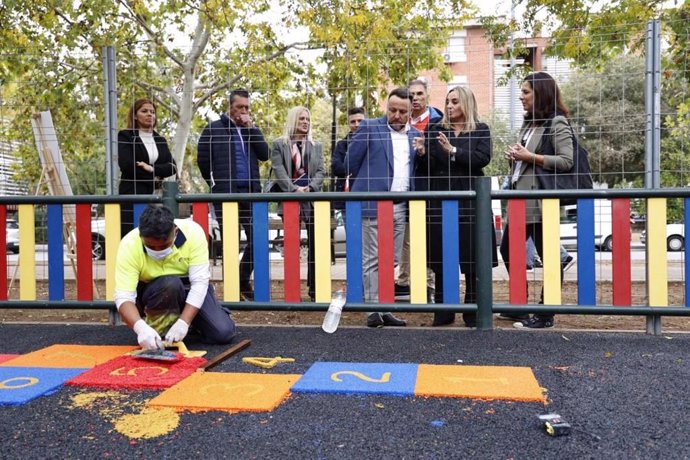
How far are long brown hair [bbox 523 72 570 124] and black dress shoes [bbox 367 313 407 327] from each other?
1.86 m

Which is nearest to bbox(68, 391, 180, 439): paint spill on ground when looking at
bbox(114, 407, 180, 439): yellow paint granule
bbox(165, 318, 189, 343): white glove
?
bbox(114, 407, 180, 439): yellow paint granule

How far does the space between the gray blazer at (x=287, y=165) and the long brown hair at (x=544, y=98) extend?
1.91 metres

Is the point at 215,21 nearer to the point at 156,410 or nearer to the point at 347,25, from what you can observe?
the point at 347,25

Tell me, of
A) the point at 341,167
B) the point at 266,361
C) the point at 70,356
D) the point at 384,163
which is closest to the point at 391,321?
the point at 384,163

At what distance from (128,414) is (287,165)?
3.35 metres

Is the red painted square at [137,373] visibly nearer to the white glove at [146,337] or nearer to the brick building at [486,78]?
the white glove at [146,337]

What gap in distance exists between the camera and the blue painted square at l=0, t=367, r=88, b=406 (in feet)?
10.4

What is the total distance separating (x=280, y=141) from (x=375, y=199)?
1358mm

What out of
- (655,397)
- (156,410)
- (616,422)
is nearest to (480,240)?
(655,397)

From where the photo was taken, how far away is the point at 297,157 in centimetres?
596

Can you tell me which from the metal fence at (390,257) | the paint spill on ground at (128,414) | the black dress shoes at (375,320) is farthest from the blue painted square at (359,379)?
the black dress shoes at (375,320)

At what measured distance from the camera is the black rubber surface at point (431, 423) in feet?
8.04

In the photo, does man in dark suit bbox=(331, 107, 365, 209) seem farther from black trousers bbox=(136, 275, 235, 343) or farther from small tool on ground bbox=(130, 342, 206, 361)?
small tool on ground bbox=(130, 342, 206, 361)

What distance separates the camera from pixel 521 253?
4852mm
